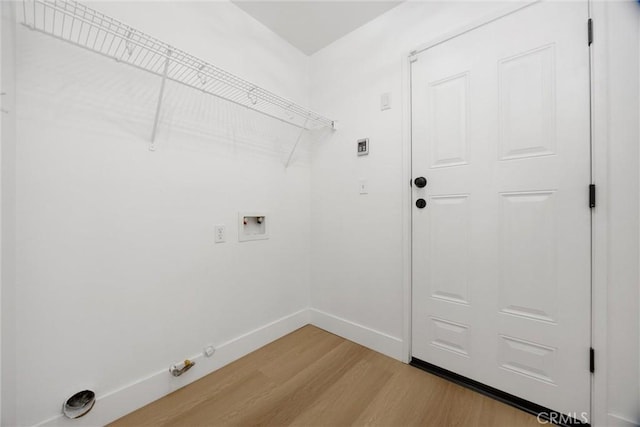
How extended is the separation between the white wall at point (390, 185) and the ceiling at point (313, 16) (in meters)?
0.07

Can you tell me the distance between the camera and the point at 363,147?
1919mm

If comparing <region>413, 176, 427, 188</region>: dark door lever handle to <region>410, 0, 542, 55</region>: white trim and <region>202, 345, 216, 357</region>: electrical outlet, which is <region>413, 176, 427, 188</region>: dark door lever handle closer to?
<region>410, 0, 542, 55</region>: white trim

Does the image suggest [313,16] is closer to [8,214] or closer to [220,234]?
[220,234]

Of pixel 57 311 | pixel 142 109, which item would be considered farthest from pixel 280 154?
pixel 57 311

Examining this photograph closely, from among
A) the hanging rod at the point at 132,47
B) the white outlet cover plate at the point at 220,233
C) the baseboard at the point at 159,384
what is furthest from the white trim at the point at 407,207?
the white outlet cover plate at the point at 220,233

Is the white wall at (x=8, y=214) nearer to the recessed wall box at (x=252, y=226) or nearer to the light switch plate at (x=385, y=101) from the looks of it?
the recessed wall box at (x=252, y=226)

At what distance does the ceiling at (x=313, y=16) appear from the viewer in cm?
175

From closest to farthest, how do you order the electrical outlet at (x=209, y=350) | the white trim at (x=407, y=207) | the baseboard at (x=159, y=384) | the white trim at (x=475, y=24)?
the baseboard at (x=159, y=384) < the white trim at (x=475, y=24) < the electrical outlet at (x=209, y=350) < the white trim at (x=407, y=207)

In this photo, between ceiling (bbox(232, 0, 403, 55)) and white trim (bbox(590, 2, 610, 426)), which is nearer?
white trim (bbox(590, 2, 610, 426))

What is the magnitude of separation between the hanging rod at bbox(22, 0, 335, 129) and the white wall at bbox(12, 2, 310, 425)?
0.23ft

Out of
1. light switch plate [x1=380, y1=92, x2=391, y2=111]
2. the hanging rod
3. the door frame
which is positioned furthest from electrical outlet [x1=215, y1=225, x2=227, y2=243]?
the door frame

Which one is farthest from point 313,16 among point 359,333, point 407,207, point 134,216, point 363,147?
point 359,333

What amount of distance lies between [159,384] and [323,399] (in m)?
0.89

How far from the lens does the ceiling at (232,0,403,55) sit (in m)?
1.75
